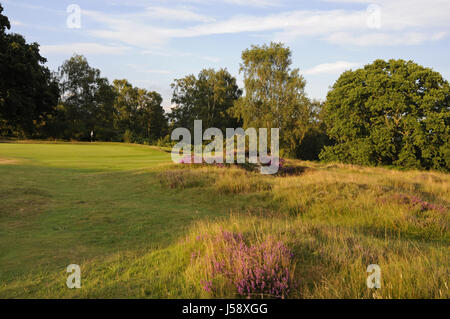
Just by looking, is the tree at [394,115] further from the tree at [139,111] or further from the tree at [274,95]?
the tree at [139,111]

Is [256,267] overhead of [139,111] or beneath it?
beneath


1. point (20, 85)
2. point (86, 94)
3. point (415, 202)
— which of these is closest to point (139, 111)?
point (86, 94)

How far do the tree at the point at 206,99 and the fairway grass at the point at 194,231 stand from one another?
44.3 meters

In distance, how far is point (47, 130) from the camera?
5116 cm

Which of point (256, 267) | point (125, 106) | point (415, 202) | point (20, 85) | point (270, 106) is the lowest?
point (415, 202)

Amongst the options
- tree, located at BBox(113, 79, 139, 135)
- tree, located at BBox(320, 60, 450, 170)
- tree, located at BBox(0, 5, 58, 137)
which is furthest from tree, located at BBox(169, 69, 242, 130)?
tree, located at BBox(0, 5, 58, 137)

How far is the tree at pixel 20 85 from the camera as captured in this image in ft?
48.8

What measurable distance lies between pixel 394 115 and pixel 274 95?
47.9ft

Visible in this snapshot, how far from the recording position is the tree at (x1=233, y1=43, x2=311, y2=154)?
38.3 meters

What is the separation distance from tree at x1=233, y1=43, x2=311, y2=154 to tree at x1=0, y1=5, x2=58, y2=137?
25862 mm

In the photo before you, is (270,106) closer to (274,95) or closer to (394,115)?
(274,95)

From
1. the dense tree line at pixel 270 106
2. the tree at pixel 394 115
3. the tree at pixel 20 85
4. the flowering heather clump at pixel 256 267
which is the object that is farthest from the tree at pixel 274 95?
the flowering heather clump at pixel 256 267

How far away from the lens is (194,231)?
6.17 m
